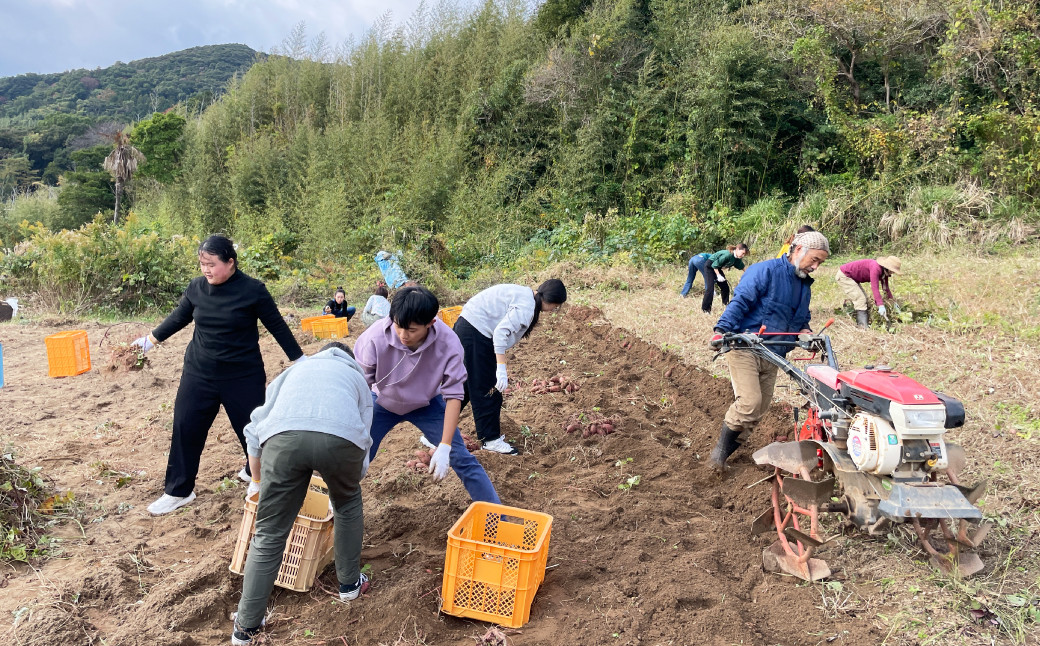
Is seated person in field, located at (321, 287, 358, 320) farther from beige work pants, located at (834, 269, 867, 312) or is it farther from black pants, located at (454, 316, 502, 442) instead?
beige work pants, located at (834, 269, 867, 312)

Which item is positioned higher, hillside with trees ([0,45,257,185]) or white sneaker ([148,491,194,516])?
hillside with trees ([0,45,257,185])

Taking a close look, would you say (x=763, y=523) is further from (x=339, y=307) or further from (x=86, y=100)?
(x=86, y=100)

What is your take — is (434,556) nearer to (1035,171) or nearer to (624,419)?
(624,419)

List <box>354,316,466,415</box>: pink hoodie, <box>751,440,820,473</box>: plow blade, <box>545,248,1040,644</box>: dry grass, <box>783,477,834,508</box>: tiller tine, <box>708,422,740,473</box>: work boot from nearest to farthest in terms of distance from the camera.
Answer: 1. <box>545,248,1040,644</box>: dry grass
2. <box>783,477,834,508</box>: tiller tine
3. <box>354,316,466,415</box>: pink hoodie
4. <box>751,440,820,473</box>: plow blade
5. <box>708,422,740,473</box>: work boot

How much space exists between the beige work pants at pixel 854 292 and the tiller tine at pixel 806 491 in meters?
5.17

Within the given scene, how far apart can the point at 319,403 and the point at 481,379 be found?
2272 millimetres

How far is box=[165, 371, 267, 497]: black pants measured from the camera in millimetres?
3709

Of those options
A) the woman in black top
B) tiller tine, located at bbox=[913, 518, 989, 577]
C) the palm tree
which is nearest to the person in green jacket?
tiller tine, located at bbox=[913, 518, 989, 577]

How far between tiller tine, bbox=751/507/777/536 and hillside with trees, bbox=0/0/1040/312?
9302 mm

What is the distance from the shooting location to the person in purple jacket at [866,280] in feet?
23.9

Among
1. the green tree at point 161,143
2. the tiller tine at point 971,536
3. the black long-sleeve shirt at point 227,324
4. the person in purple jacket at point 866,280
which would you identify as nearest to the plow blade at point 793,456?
the tiller tine at point 971,536

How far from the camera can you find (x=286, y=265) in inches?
582

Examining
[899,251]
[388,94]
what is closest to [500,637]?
[899,251]

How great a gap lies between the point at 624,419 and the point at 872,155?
1043 cm
